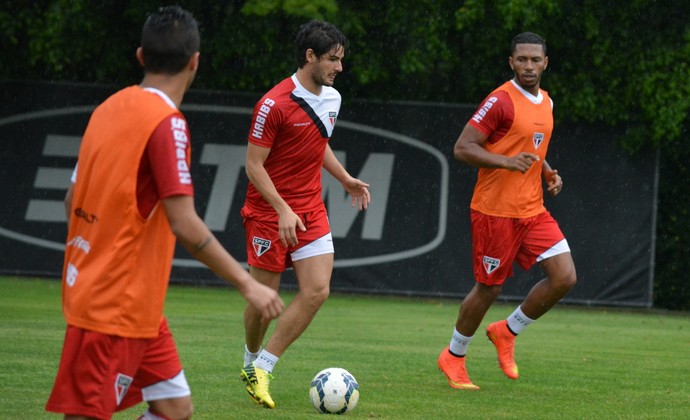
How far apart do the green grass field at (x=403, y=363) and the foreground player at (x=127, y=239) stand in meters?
2.60

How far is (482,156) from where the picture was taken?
26.6 feet

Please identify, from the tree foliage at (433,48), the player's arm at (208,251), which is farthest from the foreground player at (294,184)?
the tree foliage at (433,48)

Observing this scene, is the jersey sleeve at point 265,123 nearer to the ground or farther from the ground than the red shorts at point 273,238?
farther from the ground

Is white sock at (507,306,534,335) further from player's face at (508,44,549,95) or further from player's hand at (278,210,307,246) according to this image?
player's hand at (278,210,307,246)

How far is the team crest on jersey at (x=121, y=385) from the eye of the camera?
4.18 m

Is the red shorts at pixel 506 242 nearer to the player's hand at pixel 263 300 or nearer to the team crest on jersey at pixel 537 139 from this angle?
the team crest on jersey at pixel 537 139

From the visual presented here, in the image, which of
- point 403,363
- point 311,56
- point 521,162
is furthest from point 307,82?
point 403,363

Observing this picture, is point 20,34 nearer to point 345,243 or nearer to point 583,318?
point 345,243

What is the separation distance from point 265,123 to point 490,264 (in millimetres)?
1994

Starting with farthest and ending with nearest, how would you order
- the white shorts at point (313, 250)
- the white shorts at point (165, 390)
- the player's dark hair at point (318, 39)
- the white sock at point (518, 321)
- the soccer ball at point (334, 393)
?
the white sock at point (518, 321), the white shorts at point (313, 250), the player's dark hair at point (318, 39), the soccer ball at point (334, 393), the white shorts at point (165, 390)

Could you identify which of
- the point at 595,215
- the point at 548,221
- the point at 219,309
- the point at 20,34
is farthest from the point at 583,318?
the point at 20,34

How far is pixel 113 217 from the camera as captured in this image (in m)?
4.13

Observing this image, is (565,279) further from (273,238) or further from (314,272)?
(273,238)

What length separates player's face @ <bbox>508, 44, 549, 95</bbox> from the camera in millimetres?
8445
